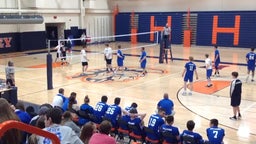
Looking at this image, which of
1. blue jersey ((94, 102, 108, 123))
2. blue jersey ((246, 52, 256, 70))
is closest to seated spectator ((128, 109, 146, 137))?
blue jersey ((94, 102, 108, 123))

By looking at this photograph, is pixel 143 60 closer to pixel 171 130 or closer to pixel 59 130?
pixel 171 130

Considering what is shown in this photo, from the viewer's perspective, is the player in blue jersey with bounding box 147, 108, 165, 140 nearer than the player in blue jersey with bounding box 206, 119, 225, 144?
No

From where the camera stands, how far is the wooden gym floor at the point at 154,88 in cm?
1062

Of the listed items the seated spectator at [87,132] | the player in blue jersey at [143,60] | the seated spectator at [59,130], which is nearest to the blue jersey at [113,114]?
the seated spectator at [87,132]

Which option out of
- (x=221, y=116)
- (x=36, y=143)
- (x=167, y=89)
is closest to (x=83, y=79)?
(x=167, y=89)

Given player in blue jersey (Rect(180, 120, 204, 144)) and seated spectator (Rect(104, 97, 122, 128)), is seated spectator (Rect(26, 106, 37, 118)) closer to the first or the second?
seated spectator (Rect(104, 97, 122, 128))

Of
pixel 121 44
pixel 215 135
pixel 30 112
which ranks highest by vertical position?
pixel 121 44

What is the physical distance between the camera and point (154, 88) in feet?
49.8

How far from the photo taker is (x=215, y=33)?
31922mm

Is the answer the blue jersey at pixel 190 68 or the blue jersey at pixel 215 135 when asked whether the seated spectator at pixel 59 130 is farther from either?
the blue jersey at pixel 190 68

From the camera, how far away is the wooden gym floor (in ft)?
34.8

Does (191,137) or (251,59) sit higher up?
(251,59)

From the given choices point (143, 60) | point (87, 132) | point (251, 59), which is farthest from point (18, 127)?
point (143, 60)

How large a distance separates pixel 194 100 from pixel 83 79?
21.8ft
